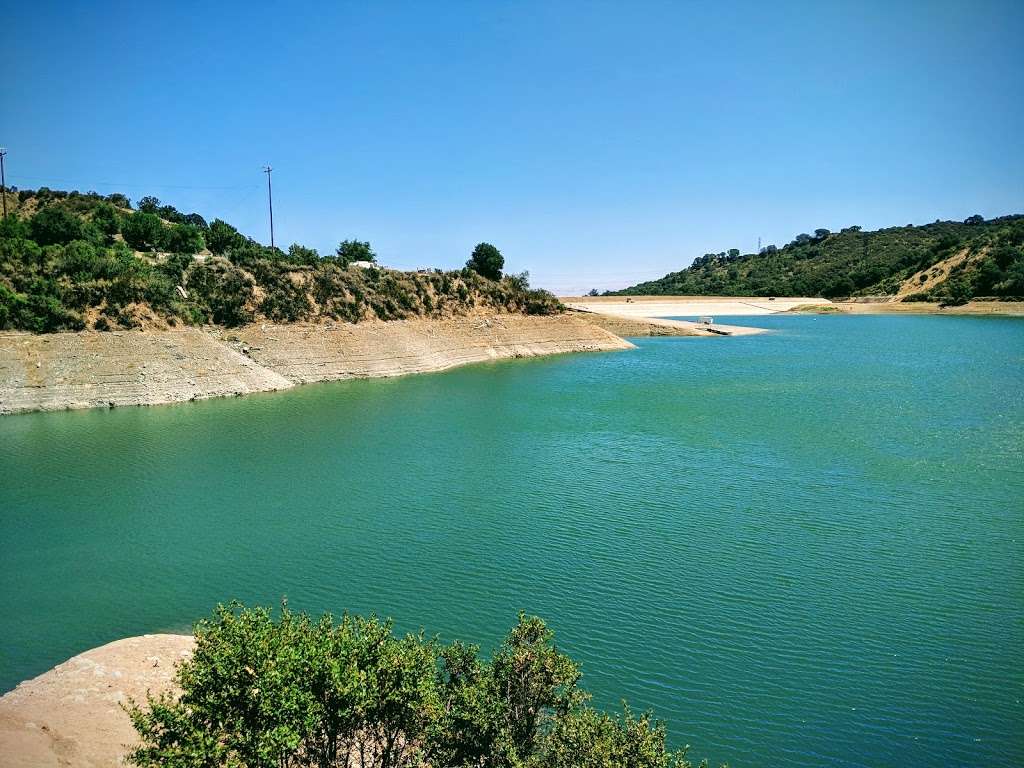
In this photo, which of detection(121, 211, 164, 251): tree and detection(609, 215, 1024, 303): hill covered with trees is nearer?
detection(121, 211, 164, 251): tree

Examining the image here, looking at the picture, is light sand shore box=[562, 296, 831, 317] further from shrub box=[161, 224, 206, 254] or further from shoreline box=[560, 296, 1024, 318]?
shrub box=[161, 224, 206, 254]

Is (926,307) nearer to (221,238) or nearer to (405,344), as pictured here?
(405,344)

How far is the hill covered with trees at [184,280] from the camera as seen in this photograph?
3791 centimetres

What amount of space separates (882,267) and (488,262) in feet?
258

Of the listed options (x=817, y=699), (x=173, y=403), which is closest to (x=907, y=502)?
(x=817, y=699)

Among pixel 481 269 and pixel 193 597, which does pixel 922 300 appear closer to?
pixel 481 269

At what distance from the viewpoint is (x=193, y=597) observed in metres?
14.5

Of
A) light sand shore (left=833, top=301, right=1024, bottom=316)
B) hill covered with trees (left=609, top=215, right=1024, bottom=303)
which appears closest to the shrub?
light sand shore (left=833, top=301, right=1024, bottom=316)

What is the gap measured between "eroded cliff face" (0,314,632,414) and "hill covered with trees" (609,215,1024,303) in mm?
71123

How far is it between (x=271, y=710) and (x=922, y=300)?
109 meters

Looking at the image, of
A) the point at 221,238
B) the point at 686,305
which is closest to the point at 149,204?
the point at 221,238

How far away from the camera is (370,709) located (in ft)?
26.2

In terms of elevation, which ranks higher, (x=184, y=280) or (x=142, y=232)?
(x=142, y=232)

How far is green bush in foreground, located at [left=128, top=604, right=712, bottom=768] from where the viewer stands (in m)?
7.38
